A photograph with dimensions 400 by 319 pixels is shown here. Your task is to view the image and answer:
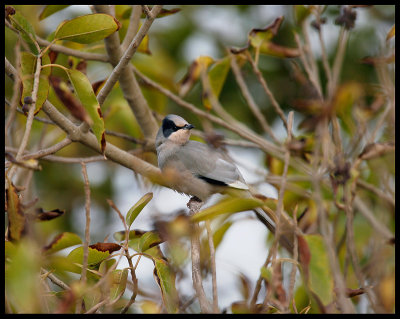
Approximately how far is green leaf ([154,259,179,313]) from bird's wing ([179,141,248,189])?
128 cm

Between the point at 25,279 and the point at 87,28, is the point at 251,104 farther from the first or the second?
the point at 25,279

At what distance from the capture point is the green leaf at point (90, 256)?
2.18 m

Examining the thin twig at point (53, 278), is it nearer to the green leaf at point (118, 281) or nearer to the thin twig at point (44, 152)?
the green leaf at point (118, 281)

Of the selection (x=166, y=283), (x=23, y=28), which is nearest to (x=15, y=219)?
(x=166, y=283)

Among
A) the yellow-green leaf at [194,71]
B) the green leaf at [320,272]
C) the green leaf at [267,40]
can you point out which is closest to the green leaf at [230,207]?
the green leaf at [320,272]

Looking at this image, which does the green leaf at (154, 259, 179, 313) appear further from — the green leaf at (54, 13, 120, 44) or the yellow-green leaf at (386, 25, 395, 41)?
the yellow-green leaf at (386, 25, 395, 41)

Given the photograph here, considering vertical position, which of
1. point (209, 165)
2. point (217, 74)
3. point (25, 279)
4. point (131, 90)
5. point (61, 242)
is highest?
point (217, 74)

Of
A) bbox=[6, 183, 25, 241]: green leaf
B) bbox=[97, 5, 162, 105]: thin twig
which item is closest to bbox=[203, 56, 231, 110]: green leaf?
bbox=[97, 5, 162, 105]: thin twig

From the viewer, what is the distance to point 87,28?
242cm

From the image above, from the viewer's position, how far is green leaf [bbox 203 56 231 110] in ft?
11.7

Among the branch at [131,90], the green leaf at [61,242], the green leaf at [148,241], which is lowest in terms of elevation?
the green leaf at [148,241]

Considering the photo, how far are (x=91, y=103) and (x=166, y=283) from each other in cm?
76

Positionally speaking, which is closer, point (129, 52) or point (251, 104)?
point (129, 52)

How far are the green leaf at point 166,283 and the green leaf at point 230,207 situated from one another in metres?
0.32
